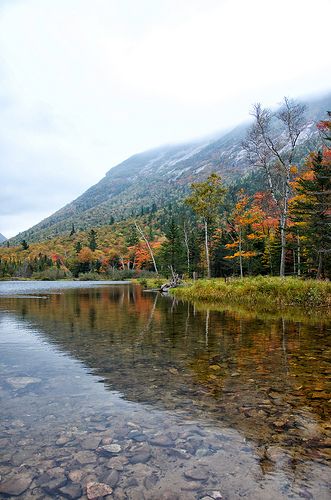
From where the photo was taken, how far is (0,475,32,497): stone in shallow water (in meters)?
3.45

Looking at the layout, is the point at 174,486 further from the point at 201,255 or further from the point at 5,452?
the point at 201,255

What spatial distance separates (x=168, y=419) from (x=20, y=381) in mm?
3524

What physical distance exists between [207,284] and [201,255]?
1456 inches

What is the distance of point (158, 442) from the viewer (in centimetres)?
447

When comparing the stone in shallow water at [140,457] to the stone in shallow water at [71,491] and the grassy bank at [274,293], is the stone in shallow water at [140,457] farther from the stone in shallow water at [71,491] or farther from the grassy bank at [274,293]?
the grassy bank at [274,293]

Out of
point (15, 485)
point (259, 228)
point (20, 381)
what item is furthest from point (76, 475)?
point (259, 228)

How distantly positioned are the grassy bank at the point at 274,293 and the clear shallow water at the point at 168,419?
942cm

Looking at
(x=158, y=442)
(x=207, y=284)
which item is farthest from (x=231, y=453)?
(x=207, y=284)

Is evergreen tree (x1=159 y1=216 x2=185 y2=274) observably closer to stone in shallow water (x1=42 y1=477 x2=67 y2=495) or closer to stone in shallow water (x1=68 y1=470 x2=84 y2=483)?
stone in shallow water (x1=68 y1=470 x2=84 y2=483)

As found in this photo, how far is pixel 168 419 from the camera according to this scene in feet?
16.9

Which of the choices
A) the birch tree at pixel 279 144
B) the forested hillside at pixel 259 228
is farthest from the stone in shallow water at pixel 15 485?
the birch tree at pixel 279 144

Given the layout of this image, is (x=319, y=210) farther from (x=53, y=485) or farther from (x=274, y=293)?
(x=53, y=485)

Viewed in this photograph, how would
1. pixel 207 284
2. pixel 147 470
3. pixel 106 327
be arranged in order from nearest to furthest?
1. pixel 147 470
2. pixel 106 327
3. pixel 207 284

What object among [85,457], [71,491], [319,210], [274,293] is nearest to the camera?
[71,491]
